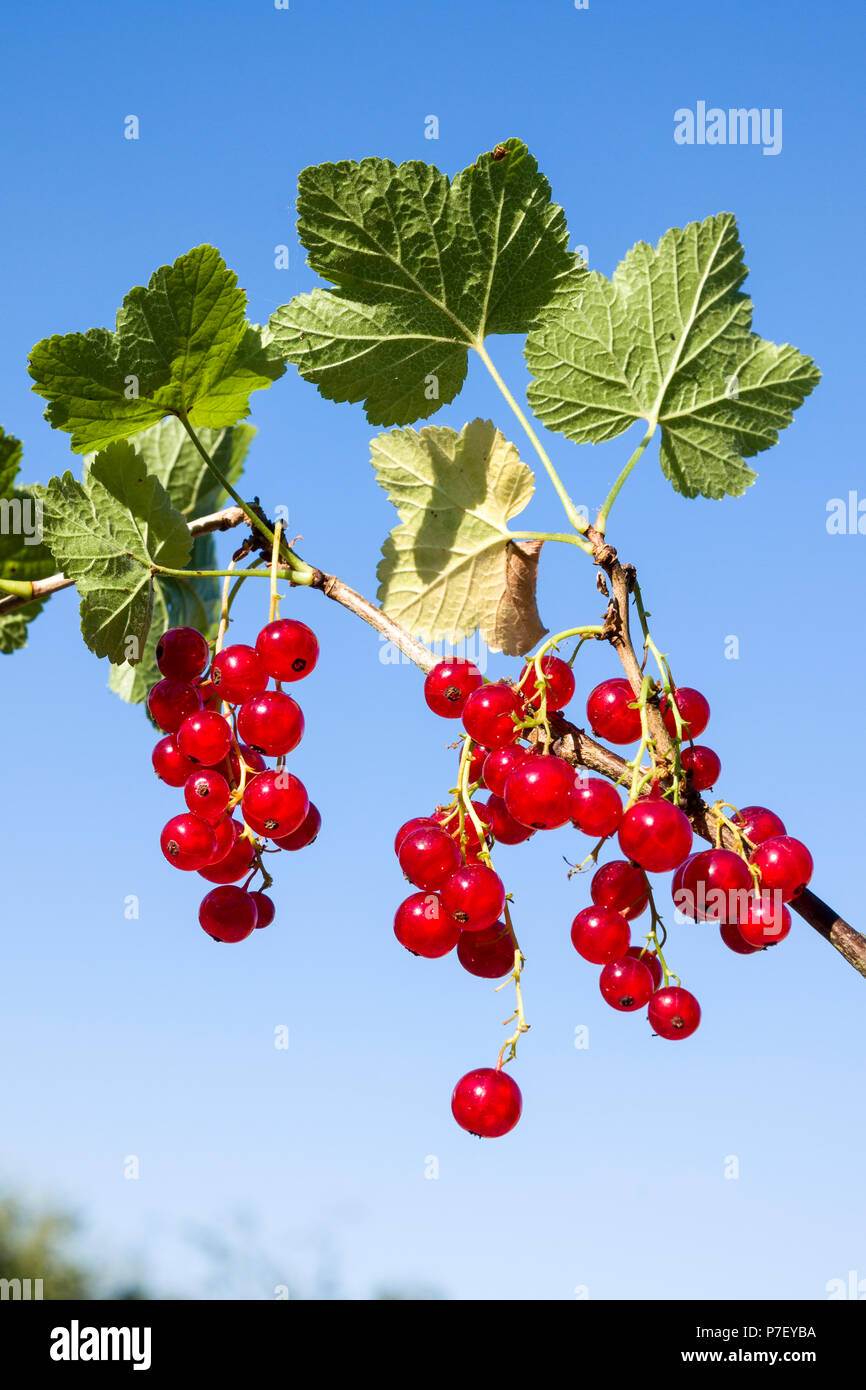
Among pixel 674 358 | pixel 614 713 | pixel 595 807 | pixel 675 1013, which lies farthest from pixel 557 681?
pixel 674 358

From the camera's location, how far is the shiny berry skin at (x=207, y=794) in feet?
4.58

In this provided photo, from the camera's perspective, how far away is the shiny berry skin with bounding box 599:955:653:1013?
120 centimetres

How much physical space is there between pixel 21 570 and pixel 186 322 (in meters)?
0.83

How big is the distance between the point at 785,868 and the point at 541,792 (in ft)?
0.91

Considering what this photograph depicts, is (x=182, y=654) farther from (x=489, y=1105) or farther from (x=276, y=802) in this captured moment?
(x=489, y=1105)

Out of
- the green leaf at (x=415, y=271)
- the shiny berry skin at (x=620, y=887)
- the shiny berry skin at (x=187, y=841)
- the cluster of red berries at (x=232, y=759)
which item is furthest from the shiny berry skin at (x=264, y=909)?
the green leaf at (x=415, y=271)

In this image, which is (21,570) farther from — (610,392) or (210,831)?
(610,392)

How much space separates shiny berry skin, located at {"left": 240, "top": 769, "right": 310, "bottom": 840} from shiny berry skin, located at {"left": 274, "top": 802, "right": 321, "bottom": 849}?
161mm

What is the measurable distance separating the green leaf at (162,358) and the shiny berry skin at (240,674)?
46cm

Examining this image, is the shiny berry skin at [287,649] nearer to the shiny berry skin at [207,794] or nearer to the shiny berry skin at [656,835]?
the shiny berry skin at [207,794]

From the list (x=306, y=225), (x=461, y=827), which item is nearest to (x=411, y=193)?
(x=306, y=225)

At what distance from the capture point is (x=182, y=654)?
1.55 meters

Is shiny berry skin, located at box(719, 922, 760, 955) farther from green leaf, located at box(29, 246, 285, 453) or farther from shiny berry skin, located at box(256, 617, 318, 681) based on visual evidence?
green leaf, located at box(29, 246, 285, 453)

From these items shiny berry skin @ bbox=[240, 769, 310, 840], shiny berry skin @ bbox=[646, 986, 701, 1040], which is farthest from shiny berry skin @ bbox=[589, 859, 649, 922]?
shiny berry skin @ bbox=[240, 769, 310, 840]
